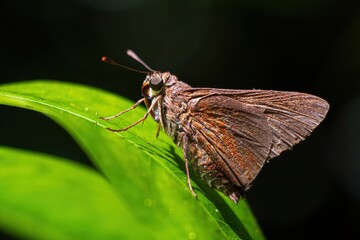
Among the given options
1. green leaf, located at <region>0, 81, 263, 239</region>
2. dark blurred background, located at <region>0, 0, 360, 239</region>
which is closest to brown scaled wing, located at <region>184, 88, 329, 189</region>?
green leaf, located at <region>0, 81, 263, 239</region>

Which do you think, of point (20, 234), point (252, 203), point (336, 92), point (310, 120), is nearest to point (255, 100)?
point (310, 120)

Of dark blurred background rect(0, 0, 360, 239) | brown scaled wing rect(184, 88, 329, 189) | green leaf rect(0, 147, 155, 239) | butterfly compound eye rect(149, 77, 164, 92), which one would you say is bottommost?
green leaf rect(0, 147, 155, 239)

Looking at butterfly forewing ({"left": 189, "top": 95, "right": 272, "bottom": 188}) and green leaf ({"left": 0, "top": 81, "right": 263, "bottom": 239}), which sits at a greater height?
butterfly forewing ({"left": 189, "top": 95, "right": 272, "bottom": 188})

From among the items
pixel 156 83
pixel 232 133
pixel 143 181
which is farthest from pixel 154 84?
pixel 143 181

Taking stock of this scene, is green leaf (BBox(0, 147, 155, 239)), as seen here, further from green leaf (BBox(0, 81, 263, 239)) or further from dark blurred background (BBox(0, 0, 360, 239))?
dark blurred background (BBox(0, 0, 360, 239))

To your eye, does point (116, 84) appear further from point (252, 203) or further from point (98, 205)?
point (98, 205)
